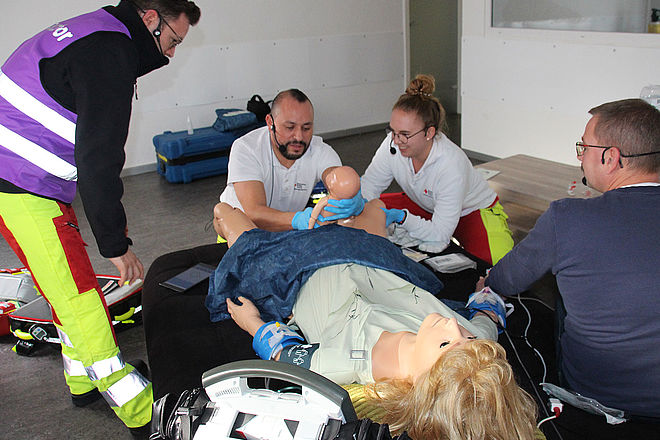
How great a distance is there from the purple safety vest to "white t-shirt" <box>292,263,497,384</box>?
89 cm

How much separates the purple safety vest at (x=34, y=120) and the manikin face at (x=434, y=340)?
122 cm

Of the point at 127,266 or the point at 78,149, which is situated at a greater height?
the point at 78,149

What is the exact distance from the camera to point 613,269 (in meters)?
1.40

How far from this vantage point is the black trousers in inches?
68.3

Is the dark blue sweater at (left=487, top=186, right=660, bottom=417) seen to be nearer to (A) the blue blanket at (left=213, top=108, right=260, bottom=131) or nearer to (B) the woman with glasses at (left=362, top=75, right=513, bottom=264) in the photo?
(B) the woman with glasses at (left=362, top=75, right=513, bottom=264)

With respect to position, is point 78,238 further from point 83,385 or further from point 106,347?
point 83,385

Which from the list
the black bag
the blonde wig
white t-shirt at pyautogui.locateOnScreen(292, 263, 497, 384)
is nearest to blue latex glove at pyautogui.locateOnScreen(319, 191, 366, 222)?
white t-shirt at pyautogui.locateOnScreen(292, 263, 497, 384)

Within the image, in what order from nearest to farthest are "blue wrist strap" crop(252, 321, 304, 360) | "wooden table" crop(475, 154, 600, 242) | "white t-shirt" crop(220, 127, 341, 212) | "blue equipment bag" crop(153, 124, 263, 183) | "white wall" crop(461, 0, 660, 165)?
"blue wrist strap" crop(252, 321, 304, 360), "white t-shirt" crop(220, 127, 341, 212), "wooden table" crop(475, 154, 600, 242), "white wall" crop(461, 0, 660, 165), "blue equipment bag" crop(153, 124, 263, 183)

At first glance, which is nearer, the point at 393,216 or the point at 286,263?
the point at 286,263

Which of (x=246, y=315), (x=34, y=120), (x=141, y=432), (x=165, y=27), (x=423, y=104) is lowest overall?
(x=141, y=432)

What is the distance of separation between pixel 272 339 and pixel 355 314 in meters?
0.25

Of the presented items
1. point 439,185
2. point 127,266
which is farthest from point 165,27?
point 439,185

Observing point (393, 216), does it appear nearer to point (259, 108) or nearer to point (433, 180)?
point (433, 180)

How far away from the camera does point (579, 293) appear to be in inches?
58.2
